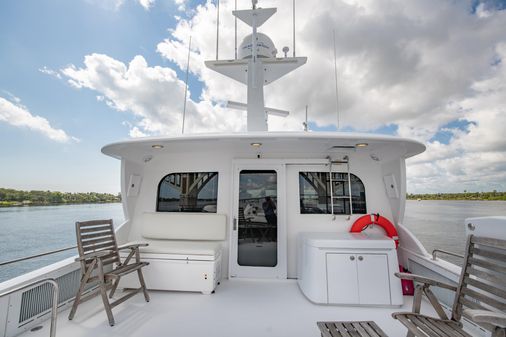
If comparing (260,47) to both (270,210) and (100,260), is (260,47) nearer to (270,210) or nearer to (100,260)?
(270,210)

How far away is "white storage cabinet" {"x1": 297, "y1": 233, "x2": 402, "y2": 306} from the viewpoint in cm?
234

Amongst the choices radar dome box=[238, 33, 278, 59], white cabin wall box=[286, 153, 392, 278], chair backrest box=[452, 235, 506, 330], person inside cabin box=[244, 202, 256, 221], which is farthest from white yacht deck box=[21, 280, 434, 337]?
radar dome box=[238, 33, 278, 59]

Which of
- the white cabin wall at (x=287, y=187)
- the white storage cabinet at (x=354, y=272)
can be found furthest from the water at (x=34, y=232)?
the white storage cabinet at (x=354, y=272)

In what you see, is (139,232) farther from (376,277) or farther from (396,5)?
(396,5)

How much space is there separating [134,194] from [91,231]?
3.80 feet

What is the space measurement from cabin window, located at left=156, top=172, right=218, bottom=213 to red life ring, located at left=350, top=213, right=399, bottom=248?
206 cm

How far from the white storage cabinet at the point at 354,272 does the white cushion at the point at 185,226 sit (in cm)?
138

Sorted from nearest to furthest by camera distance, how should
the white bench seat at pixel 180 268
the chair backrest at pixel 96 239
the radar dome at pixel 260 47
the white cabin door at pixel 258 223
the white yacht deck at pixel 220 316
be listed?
the white yacht deck at pixel 220 316 → the chair backrest at pixel 96 239 → the white bench seat at pixel 180 268 → the white cabin door at pixel 258 223 → the radar dome at pixel 260 47

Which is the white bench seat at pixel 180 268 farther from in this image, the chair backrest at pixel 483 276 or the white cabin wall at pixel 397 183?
the white cabin wall at pixel 397 183

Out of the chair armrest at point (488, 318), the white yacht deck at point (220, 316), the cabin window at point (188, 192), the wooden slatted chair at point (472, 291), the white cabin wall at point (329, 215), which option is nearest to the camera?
the chair armrest at point (488, 318)

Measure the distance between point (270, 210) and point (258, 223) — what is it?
257mm

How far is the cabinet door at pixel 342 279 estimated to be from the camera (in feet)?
7.71

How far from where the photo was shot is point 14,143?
12898 mm

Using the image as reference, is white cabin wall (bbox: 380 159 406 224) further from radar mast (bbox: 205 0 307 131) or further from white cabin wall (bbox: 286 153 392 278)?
radar mast (bbox: 205 0 307 131)
